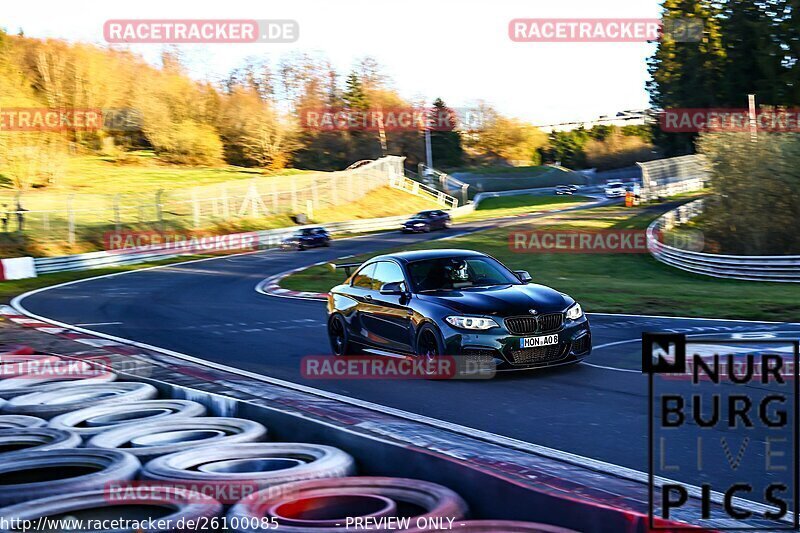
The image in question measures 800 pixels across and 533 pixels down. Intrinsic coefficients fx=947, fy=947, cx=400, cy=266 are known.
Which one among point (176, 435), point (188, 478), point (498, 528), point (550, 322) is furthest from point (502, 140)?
point (498, 528)

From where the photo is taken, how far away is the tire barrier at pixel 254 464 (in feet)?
16.8

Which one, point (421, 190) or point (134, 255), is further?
point (421, 190)

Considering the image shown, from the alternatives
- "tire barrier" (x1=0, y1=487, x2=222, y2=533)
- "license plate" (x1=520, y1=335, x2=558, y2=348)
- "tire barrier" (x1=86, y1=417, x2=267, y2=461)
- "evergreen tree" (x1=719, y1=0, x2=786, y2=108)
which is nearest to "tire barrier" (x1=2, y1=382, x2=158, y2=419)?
"tire barrier" (x1=86, y1=417, x2=267, y2=461)

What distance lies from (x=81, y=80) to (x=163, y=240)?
3393cm

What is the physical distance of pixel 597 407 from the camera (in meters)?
8.70

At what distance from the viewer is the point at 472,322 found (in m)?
10.4

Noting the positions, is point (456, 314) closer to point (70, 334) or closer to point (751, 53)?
point (70, 334)

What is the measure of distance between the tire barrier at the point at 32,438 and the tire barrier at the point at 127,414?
27 cm

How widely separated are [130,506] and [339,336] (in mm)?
7969

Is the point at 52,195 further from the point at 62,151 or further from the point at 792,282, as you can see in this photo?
the point at 792,282

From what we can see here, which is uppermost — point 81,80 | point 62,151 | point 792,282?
point 81,80

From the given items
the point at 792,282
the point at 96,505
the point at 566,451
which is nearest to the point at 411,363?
the point at 566,451

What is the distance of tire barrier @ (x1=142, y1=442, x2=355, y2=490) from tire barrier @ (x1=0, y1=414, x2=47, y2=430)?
73.5 inches

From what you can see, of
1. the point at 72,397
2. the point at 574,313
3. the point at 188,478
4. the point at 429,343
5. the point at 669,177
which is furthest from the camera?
the point at 669,177
